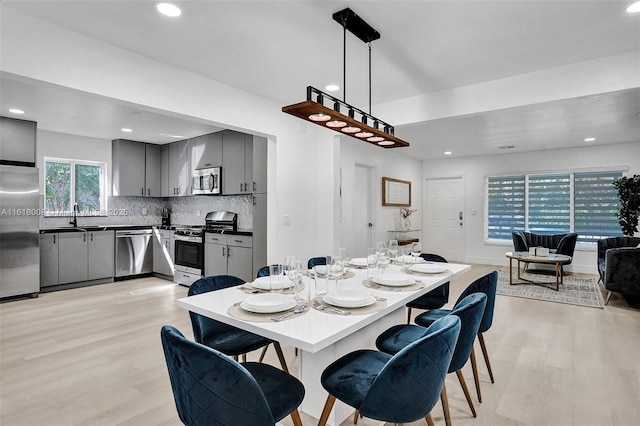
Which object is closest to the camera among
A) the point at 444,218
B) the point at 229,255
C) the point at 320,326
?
the point at 320,326

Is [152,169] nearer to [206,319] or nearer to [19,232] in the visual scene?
[19,232]

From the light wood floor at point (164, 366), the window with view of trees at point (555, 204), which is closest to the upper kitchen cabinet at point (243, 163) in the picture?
the light wood floor at point (164, 366)

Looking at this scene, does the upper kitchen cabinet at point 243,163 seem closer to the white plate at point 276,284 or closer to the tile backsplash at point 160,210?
the tile backsplash at point 160,210

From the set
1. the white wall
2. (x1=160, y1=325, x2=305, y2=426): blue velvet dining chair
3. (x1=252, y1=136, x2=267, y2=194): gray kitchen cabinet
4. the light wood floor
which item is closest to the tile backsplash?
(x1=252, y1=136, x2=267, y2=194): gray kitchen cabinet

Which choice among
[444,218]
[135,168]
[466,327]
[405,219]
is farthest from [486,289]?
[444,218]

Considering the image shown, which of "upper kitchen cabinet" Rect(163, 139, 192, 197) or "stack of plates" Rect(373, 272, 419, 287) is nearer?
"stack of plates" Rect(373, 272, 419, 287)

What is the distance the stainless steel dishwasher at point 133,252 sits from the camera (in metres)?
5.89

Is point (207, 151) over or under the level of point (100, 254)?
over

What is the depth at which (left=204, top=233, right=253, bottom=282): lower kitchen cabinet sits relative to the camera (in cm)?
472

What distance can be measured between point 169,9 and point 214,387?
2.24 meters

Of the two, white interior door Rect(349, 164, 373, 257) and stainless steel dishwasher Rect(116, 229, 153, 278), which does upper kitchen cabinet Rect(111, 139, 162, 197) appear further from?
white interior door Rect(349, 164, 373, 257)

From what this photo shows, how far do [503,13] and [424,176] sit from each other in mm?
6789

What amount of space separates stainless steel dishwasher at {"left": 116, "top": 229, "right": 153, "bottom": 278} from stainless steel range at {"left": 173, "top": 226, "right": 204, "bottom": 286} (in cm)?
73

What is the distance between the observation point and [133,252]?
19.9ft
